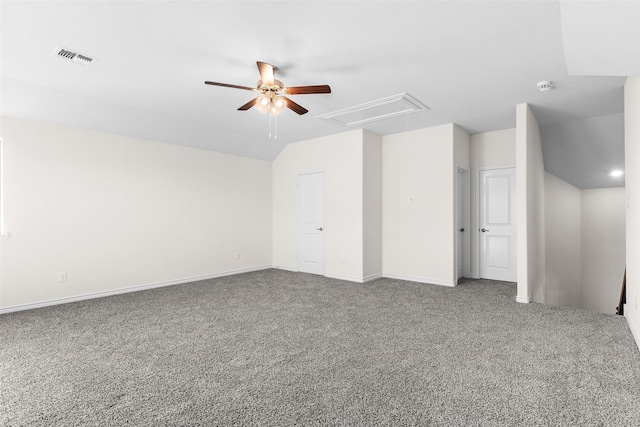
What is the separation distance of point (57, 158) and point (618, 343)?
21.3 feet

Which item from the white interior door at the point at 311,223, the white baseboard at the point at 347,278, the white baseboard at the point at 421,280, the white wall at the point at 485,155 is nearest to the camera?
the white baseboard at the point at 421,280

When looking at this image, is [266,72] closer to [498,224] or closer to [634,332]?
[634,332]

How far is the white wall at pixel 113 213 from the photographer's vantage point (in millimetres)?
4195

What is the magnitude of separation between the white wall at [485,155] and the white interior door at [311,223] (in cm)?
269

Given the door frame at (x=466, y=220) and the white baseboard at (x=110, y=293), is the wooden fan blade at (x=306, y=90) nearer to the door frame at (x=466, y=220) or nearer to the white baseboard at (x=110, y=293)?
the door frame at (x=466, y=220)

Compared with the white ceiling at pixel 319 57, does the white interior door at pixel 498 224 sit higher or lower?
lower

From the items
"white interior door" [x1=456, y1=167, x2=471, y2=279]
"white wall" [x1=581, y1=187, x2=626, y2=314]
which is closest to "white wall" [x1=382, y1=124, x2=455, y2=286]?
"white interior door" [x1=456, y1=167, x2=471, y2=279]

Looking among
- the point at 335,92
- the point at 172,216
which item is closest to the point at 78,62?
the point at 335,92

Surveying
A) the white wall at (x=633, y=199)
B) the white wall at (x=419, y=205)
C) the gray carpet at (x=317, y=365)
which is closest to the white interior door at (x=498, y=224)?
the white wall at (x=419, y=205)

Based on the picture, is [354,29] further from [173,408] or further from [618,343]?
[618,343]

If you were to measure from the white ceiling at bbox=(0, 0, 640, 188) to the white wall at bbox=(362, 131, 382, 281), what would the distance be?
1.10 meters

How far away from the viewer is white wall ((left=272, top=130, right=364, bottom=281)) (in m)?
5.76

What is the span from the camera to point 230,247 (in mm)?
6469

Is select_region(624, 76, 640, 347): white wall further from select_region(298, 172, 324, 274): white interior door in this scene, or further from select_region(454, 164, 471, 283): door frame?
select_region(298, 172, 324, 274): white interior door
